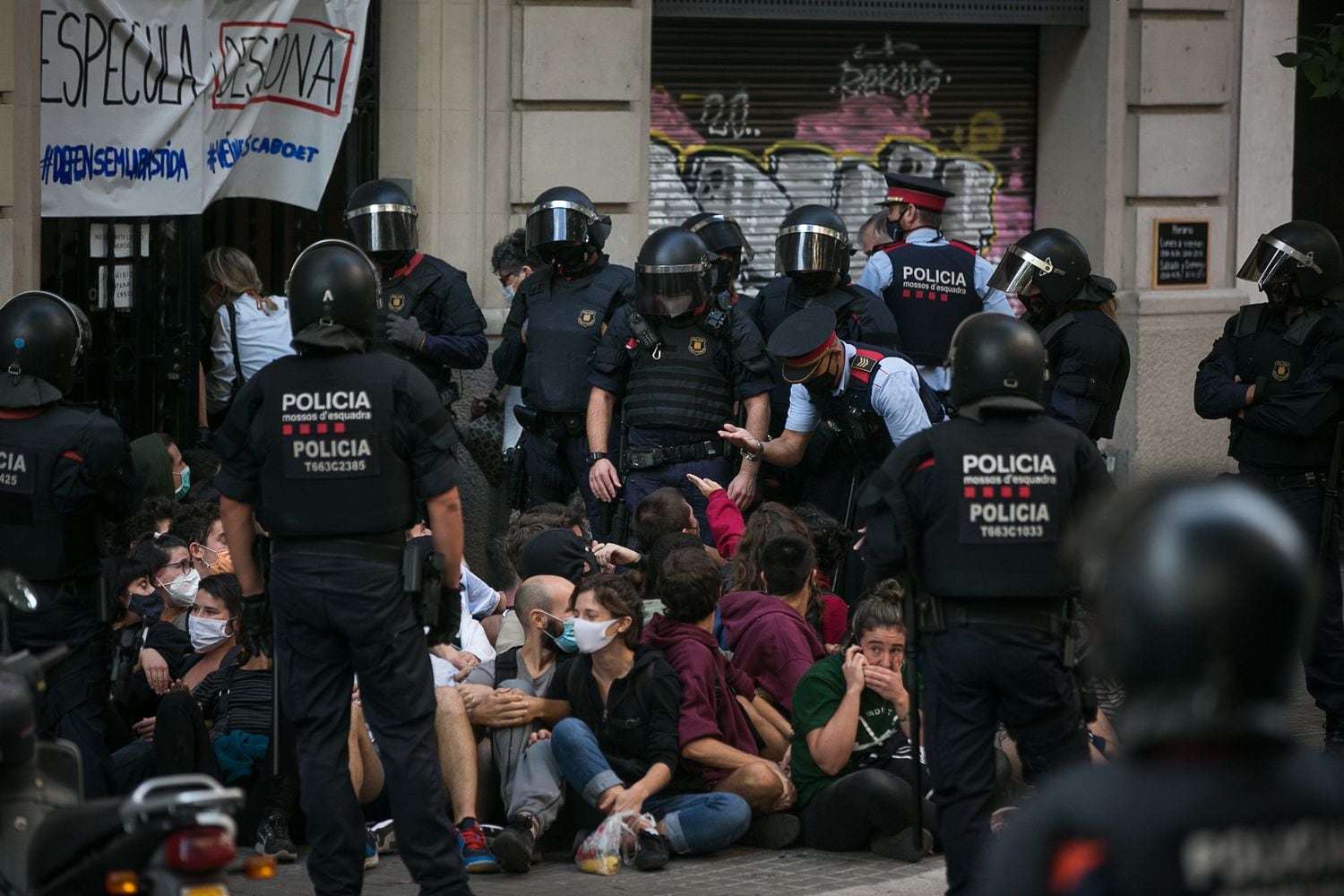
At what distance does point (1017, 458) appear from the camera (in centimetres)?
509

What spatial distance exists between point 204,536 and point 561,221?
230 cm

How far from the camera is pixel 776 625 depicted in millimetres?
6672

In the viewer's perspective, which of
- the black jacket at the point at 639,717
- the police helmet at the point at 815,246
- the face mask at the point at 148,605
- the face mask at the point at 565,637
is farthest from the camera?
the police helmet at the point at 815,246

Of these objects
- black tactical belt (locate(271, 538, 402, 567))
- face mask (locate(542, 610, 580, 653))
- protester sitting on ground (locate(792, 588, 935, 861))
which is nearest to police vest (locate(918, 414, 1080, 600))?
protester sitting on ground (locate(792, 588, 935, 861))

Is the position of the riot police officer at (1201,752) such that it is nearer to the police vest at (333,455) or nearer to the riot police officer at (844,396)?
the police vest at (333,455)

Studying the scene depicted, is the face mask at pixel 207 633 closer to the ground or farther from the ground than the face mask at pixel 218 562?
closer to the ground

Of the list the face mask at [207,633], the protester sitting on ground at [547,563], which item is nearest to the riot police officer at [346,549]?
the face mask at [207,633]

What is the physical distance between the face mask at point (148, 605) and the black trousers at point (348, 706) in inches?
68.1

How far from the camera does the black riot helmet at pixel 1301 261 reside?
7.68 m

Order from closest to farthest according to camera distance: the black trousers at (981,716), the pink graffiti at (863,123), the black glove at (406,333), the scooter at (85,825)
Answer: the scooter at (85,825), the black trousers at (981,716), the black glove at (406,333), the pink graffiti at (863,123)

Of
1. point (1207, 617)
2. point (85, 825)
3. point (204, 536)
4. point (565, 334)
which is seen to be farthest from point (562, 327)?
point (1207, 617)

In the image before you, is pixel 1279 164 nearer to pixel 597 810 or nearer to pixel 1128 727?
pixel 597 810

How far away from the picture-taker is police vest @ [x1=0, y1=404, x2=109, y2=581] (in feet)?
19.3

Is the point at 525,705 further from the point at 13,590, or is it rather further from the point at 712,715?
the point at 13,590
